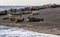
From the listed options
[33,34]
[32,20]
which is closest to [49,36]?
[33,34]

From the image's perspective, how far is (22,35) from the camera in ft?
45.9

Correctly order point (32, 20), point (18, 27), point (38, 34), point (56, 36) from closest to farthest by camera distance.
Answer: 1. point (56, 36)
2. point (38, 34)
3. point (18, 27)
4. point (32, 20)

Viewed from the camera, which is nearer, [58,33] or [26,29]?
[58,33]

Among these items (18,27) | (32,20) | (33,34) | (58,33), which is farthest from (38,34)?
(32,20)

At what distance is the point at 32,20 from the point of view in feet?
62.4

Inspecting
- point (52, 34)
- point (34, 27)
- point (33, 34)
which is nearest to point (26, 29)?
point (34, 27)

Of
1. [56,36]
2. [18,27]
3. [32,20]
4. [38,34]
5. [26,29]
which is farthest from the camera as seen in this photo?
[32,20]

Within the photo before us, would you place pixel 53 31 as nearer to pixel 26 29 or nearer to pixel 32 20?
pixel 26 29

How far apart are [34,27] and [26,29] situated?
27.5 inches

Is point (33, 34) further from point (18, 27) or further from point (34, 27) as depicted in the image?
point (18, 27)

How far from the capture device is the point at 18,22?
19.4 m

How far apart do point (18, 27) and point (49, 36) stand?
4.68m

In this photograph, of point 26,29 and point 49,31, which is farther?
point 26,29

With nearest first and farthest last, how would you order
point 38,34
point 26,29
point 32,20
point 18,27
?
point 38,34 → point 26,29 → point 18,27 → point 32,20
